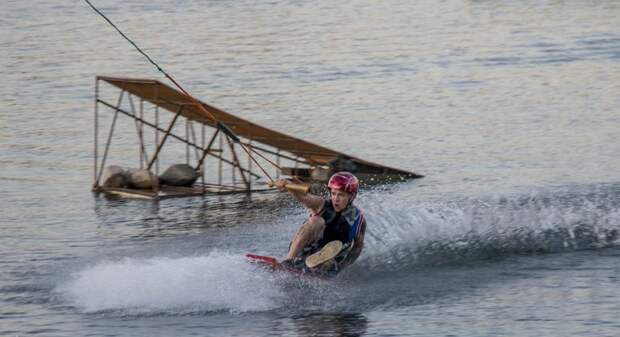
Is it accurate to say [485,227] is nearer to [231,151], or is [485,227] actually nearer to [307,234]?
[231,151]

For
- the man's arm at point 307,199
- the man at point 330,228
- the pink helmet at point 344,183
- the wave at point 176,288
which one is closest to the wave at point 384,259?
the wave at point 176,288

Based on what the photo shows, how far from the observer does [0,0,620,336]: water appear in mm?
18422

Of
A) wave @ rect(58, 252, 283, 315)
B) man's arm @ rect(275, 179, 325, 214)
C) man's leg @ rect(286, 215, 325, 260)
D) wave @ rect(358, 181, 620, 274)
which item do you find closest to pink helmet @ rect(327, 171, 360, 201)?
man's arm @ rect(275, 179, 325, 214)

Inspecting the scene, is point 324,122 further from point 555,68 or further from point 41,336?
point 41,336

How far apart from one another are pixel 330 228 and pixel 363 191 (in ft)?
25.1

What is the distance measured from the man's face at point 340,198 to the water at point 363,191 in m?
1.01

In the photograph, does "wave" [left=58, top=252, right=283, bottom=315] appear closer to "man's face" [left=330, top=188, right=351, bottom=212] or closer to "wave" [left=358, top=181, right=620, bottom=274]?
"man's face" [left=330, top=188, right=351, bottom=212]

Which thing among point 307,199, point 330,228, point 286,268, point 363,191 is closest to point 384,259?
point 330,228

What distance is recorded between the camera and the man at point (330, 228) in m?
18.8

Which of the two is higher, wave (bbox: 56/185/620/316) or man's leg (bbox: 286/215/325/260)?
man's leg (bbox: 286/215/325/260)

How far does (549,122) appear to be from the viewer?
34.1 meters

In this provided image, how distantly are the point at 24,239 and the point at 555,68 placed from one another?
2196 centimetres

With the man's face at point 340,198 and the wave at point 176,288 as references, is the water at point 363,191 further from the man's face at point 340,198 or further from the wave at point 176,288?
the man's face at point 340,198

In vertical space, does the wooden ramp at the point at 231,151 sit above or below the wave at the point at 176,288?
above
